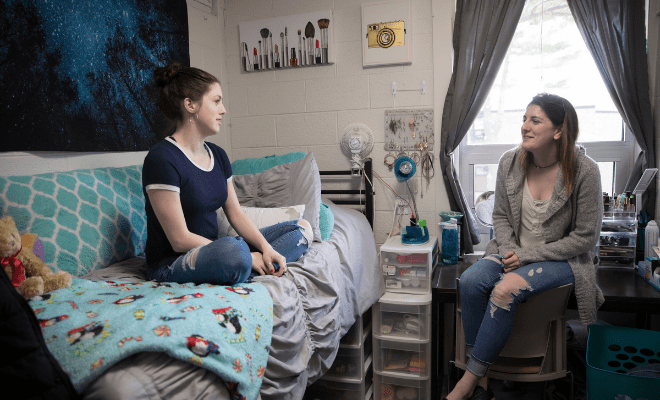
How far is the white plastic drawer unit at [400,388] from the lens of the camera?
2135 mm

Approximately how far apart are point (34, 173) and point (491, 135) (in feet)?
7.82

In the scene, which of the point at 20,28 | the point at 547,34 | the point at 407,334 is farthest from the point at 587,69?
the point at 20,28

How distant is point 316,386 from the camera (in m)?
2.19

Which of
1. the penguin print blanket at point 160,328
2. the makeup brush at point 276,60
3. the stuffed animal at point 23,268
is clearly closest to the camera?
the penguin print blanket at point 160,328

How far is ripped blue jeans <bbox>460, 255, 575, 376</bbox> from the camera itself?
167 centimetres

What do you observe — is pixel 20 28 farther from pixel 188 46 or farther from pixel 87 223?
pixel 188 46

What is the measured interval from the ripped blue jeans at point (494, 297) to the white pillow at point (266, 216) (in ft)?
2.68

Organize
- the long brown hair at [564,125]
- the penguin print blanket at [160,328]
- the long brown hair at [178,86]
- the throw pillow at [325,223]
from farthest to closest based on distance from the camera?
the throw pillow at [325,223], the long brown hair at [564,125], the long brown hair at [178,86], the penguin print blanket at [160,328]

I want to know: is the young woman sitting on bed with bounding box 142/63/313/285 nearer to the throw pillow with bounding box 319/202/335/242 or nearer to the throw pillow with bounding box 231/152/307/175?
the throw pillow with bounding box 319/202/335/242

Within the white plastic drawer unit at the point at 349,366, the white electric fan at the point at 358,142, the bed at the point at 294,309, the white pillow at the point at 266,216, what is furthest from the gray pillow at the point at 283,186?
the white plastic drawer unit at the point at 349,366

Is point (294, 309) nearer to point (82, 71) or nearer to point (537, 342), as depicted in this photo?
point (537, 342)

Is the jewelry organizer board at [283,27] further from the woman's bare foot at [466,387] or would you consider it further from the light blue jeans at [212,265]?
the woman's bare foot at [466,387]

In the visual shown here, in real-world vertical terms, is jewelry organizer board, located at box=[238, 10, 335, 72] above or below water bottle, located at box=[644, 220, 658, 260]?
above

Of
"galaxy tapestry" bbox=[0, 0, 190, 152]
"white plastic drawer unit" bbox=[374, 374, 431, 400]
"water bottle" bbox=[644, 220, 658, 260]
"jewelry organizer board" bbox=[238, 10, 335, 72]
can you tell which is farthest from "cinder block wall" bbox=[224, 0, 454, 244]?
"water bottle" bbox=[644, 220, 658, 260]
